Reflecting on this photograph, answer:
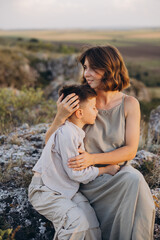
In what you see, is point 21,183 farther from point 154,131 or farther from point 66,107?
point 154,131

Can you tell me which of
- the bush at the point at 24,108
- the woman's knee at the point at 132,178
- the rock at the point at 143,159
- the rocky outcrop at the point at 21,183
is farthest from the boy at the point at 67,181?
the bush at the point at 24,108

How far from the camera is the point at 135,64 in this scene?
28.4m

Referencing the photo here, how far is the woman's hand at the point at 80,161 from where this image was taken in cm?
222

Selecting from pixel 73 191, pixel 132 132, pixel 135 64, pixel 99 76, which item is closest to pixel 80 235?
pixel 73 191

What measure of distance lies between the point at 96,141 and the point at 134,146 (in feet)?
1.26

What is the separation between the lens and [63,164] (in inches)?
90.3

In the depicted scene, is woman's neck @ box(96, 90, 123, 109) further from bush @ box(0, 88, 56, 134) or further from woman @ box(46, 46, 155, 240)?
bush @ box(0, 88, 56, 134)

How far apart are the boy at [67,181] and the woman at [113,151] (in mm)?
85

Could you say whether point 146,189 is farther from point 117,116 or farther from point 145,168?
point 145,168

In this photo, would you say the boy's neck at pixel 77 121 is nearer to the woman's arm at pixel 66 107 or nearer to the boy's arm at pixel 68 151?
the woman's arm at pixel 66 107

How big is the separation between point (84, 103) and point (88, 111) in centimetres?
9

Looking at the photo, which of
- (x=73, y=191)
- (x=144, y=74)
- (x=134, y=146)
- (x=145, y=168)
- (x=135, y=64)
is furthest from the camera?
(x=135, y=64)

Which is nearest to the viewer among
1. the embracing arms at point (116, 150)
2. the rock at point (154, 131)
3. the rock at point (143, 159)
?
the embracing arms at point (116, 150)

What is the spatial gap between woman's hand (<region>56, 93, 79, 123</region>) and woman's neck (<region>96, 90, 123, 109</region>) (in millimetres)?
469
